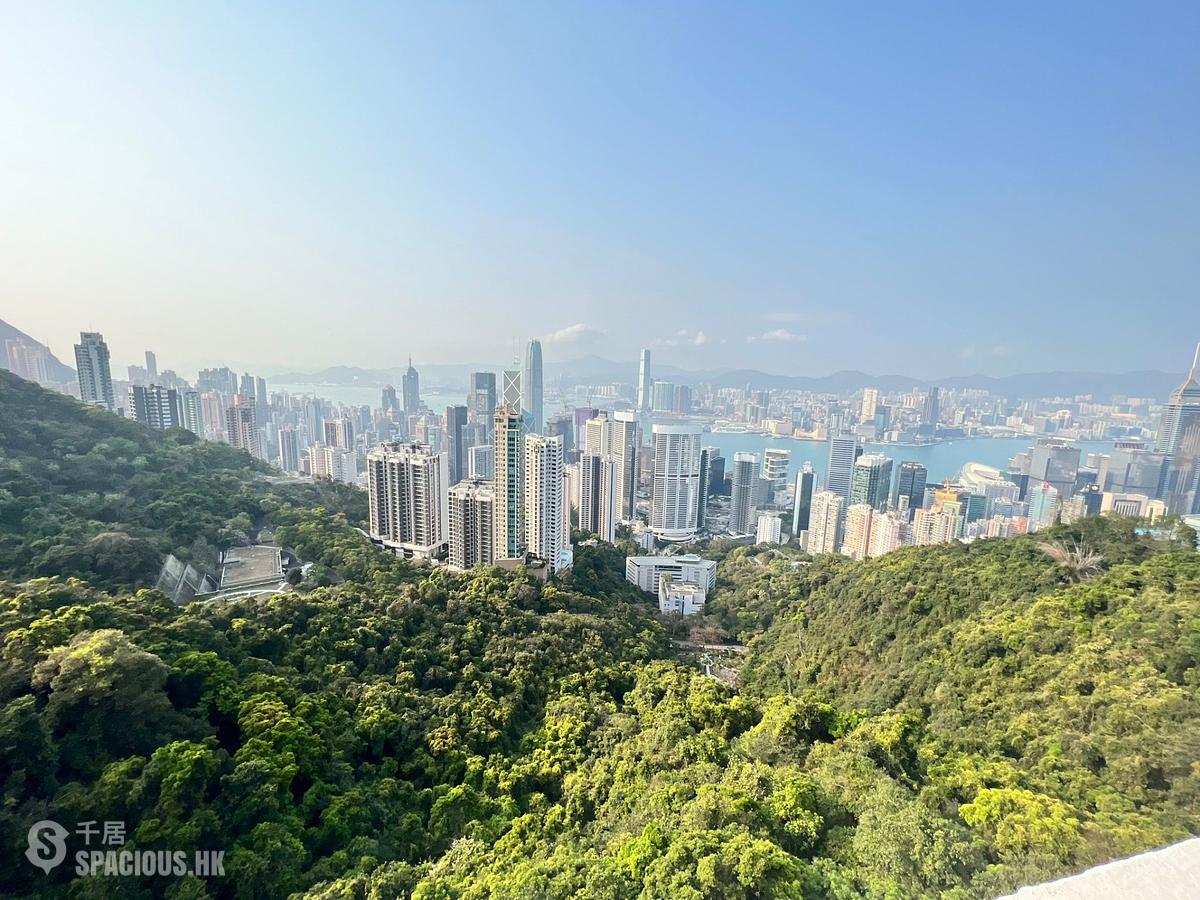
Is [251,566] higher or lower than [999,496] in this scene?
higher

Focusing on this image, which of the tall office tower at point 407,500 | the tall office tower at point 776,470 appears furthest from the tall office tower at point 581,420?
the tall office tower at point 407,500

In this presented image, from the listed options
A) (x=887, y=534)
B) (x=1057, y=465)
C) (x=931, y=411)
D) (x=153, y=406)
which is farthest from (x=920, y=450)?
(x=153, y=406)

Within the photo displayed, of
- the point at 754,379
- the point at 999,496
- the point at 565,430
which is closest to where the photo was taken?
the point at 999,496

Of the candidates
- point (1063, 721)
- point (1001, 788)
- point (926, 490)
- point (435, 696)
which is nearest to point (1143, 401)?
point (926, 490)

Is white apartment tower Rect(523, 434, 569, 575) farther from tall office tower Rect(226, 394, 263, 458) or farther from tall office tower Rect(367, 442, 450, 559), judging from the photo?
tall office tower Rect(226, 394, 263, 458)

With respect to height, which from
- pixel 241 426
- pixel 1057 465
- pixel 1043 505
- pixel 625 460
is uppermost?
pixel 241 426

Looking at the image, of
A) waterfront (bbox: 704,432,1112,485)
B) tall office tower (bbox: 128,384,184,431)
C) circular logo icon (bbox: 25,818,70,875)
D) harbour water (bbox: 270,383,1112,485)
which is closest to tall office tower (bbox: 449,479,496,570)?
circular logo icon (bbox: 25,818,70,875)

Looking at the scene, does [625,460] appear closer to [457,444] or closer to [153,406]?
[457,444]

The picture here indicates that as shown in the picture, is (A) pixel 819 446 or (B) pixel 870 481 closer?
(B) pixel 870 481
